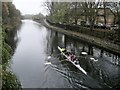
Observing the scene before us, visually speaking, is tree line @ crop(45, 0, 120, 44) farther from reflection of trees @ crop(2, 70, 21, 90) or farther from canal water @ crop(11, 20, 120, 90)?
reflection of trees @ crop(2, 70, 21, 90)

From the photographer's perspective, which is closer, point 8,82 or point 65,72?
point 8,82

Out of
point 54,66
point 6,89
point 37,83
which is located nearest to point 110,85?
point 37,83

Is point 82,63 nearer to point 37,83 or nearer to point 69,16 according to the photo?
point 37,83

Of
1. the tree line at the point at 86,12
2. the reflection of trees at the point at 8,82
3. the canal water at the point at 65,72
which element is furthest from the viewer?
the tree line at the point at 86,12

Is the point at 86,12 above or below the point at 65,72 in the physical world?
above

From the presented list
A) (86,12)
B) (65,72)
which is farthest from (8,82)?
(86,12)

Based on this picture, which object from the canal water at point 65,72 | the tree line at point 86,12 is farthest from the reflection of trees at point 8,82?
the tree line at point 86,12

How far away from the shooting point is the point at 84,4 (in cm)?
4919

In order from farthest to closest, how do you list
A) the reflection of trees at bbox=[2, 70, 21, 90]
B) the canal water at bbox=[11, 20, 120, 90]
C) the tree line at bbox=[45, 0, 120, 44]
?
1. the tree line at bbox=[45, 0, 120, 44]
2. the canal water at bbox=[11, 20, 120, 90]
3. the reflection of trees at bbox=[2, 70, 21, 90]

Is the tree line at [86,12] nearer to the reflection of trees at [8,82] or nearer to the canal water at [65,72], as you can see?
the canal water at [65,72]

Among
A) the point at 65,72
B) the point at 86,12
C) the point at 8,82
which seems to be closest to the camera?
the point at 8,82

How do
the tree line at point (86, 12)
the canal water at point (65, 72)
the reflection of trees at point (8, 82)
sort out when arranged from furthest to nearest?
the tree line at point (86, 12) < the canal water at point (65, 72) < the reflection of trees at point (8, 82)

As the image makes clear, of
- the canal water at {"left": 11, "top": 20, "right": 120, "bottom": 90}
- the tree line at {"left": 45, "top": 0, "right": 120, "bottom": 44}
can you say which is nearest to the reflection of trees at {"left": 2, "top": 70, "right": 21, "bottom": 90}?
the canal water at {"left": 11, "top": 20, "right": 120, "bottom": 90}

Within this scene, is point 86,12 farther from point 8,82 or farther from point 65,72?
point 8,82
